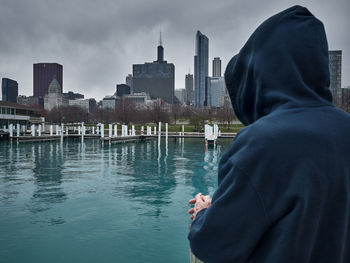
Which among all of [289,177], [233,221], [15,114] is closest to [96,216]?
[233,221]

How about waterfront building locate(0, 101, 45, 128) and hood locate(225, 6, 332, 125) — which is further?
waterfront building locate(0, 101, 45, 128)

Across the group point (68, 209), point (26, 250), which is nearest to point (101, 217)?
point (68, 209)

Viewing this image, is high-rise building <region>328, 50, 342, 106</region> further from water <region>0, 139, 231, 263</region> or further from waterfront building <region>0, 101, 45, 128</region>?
water <region>0, 139, 231, 263</region>

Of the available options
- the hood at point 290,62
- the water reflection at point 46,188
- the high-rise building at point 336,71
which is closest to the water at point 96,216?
the water reflection at point 46,188

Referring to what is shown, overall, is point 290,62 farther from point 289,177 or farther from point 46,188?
point 46,188

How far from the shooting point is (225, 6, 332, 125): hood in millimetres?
1312

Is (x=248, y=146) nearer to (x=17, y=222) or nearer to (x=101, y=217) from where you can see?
(x=101, y=217)

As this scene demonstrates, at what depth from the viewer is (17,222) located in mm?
8328

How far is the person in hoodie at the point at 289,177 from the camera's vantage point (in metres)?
1.17

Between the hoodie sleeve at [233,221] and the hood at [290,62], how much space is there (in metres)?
0.41

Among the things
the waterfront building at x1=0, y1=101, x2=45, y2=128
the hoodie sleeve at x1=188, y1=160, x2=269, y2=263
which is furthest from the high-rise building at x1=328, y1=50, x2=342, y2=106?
the hoodie sleeve at x1=188, y1=160, x2=269, y2=263

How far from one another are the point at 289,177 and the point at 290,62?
20.8 inches

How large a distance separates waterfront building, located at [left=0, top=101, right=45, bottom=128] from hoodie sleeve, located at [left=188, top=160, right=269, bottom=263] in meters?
67.3

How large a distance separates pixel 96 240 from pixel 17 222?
118 inches
